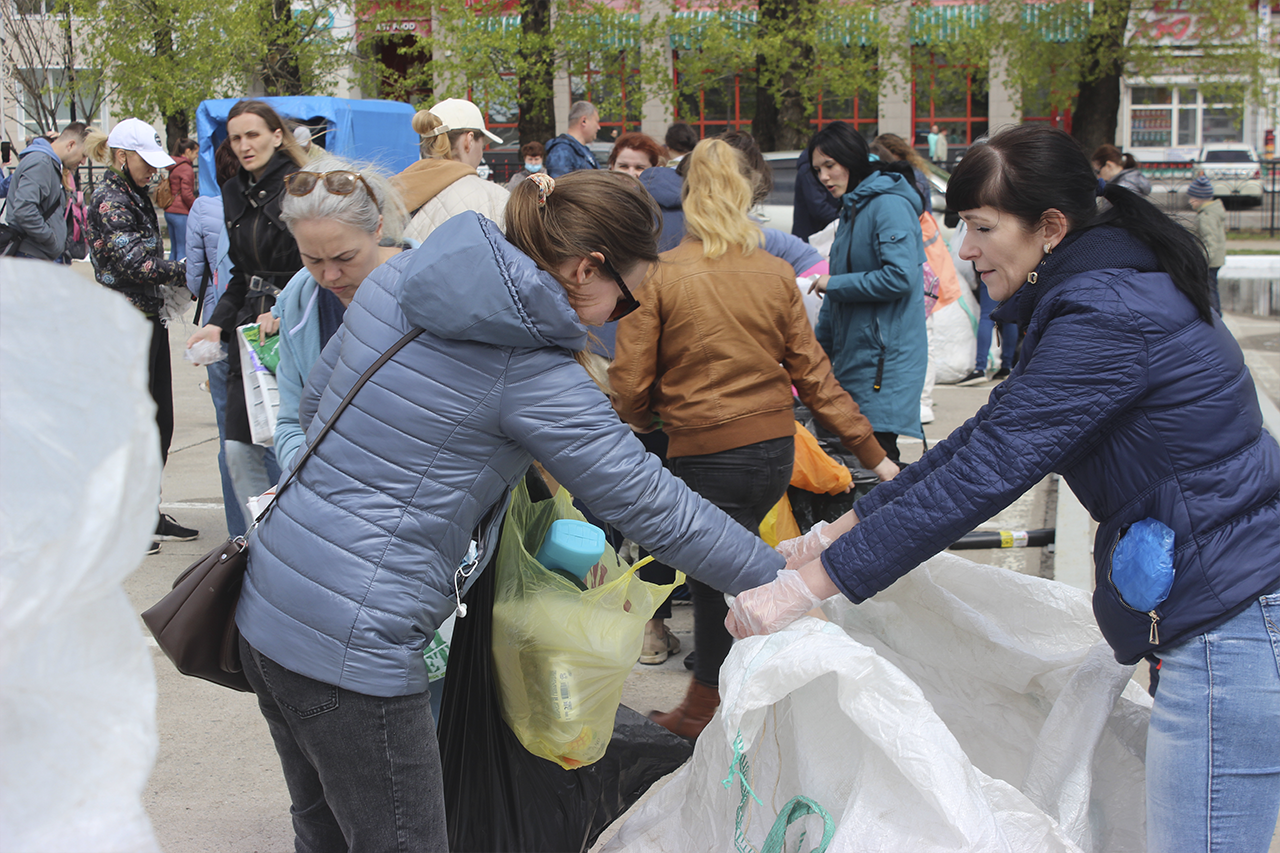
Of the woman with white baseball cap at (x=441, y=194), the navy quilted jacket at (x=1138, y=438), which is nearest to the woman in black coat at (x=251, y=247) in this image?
the woman with white baseball cap at (x=441, y=194)

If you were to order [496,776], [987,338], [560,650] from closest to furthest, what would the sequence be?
[560,650] → [496,776] → [987,338]

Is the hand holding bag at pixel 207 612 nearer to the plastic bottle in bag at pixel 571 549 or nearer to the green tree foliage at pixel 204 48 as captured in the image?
the plastic bottle in bag at pixel 571 549

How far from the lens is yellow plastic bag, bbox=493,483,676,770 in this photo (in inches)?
83.4

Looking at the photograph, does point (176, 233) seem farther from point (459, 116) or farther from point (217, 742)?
point (217, 742)

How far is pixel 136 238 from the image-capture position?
16.6 ft

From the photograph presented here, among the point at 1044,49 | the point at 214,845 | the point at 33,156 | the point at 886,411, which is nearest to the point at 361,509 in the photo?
the point at 214,845

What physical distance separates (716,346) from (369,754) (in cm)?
185

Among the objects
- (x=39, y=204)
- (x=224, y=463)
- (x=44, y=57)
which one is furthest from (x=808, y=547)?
(x=44, y=57)

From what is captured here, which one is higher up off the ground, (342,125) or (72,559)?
(342,125)

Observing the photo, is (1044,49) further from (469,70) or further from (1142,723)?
(1142,723)

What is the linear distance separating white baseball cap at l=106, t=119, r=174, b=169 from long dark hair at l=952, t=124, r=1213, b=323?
426 centimetres

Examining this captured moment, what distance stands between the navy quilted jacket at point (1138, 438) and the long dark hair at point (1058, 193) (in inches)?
1.5

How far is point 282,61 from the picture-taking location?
62.2ft

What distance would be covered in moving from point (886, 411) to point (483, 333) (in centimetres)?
308
